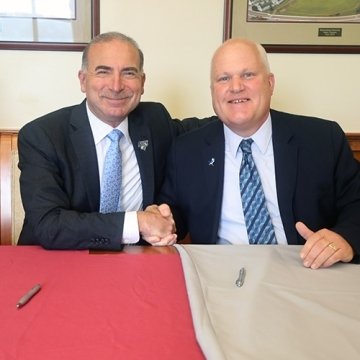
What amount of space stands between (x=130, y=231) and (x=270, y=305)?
59 centimetres

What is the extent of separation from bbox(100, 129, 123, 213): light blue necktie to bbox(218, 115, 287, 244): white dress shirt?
1.40 ft

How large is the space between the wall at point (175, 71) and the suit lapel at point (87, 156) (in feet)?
1.87

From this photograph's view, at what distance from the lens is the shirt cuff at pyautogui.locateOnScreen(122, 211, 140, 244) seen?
4.59 ft

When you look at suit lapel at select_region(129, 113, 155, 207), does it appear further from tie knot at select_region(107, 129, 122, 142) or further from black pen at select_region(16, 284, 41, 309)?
black pen at select_region(16, 284, 41, 309)

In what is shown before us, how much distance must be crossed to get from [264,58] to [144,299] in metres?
1.11

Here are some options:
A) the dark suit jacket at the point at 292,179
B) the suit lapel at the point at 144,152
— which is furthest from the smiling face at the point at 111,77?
A: the dark suit jacket at the point at 292,179

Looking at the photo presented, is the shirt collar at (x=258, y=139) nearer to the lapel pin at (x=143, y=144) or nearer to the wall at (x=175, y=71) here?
the lapel pin at (x=143, y=144)

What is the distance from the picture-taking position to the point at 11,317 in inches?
35.4

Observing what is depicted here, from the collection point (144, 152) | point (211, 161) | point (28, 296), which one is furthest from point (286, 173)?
point (28, 296)

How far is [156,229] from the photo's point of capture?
1444 mm

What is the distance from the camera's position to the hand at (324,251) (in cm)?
120

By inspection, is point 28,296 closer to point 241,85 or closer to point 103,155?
point 103,155

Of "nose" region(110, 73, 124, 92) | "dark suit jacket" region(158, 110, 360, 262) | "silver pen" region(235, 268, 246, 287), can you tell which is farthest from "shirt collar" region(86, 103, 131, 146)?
"silver pen" region(235, 268, 246, 287)

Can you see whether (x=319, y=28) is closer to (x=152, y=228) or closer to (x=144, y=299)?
(x=152, y=228)
